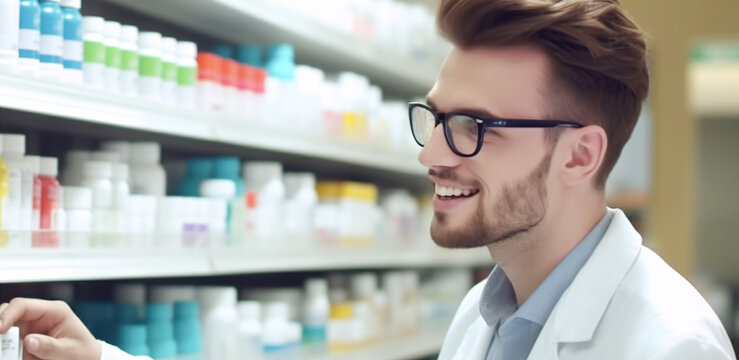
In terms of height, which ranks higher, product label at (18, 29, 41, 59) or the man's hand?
product label at (18, 29, 41, 59)

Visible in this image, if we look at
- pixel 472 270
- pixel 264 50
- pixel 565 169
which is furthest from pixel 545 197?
pixel 472 270

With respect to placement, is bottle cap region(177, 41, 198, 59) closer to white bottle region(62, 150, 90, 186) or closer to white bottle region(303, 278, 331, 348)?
white bottle region(62, 150, 90, 186)

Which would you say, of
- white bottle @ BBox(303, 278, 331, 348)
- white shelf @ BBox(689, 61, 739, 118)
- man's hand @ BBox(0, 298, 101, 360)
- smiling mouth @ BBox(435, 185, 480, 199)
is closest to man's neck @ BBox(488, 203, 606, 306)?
smiling mouth @ BBox(435, 185, 480, 199)

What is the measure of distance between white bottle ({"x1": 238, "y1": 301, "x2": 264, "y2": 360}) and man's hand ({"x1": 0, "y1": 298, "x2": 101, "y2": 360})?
3.09ft

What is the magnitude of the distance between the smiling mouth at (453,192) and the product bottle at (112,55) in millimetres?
834

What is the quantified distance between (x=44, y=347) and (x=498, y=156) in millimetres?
909

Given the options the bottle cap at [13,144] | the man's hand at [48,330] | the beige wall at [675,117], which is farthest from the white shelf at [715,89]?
the man's hand at [48,330]

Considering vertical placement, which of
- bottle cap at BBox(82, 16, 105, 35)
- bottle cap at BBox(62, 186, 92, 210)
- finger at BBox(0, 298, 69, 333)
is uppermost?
bottle cap at BBox(82, 16, 105, 35)

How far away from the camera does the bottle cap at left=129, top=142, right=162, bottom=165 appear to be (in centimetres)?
249

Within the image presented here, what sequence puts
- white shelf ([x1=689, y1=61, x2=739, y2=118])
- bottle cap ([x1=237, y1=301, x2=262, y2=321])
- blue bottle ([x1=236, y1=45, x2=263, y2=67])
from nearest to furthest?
bottle cap ([x1=237, y1=301, x2=262, y2=321]) < blue bottle ([x1=236, y1=45, x2=263, y2=67]) < white shelf ([x1=689, y1=61, x2=739, y2=118])

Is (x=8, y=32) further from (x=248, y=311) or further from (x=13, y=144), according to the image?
(x=248, y=311)

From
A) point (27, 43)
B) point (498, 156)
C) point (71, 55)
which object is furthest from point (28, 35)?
point (498, 156)

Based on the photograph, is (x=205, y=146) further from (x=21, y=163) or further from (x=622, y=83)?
(x=622, y=83)

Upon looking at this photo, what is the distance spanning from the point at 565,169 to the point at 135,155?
119 centimetres
